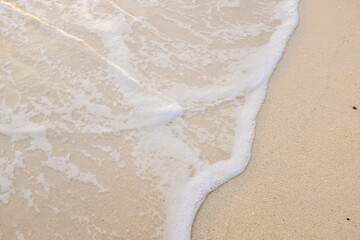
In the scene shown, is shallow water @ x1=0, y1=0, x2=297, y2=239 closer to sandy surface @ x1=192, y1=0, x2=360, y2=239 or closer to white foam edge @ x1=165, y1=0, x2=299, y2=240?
white foam edge @ x1=165, y1=0, x2=299, y2=240

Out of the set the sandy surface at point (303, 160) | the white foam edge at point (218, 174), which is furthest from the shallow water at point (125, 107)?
the sandy surface at point (303, 160)

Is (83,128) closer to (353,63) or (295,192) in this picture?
(295,192)

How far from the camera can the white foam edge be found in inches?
62.9

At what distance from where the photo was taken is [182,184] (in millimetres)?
1742

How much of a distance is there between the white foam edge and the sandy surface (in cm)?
4

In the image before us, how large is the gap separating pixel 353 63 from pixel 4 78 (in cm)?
267

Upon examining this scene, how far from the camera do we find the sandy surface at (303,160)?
5.21 feet

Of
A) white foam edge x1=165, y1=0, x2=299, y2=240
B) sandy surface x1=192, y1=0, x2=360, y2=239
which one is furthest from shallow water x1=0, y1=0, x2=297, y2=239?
sandy surface x1=192, y1=0, x2=360, y2=239

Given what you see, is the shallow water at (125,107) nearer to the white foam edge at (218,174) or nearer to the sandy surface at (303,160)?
the white foam edge at (218,174)

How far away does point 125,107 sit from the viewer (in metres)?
2.06

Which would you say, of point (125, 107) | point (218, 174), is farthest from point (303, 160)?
point (125, 107)

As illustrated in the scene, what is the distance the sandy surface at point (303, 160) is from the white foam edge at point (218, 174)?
0.04 m

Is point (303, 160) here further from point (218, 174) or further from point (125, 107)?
point (125, 107)

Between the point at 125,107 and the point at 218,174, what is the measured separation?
0.79m
